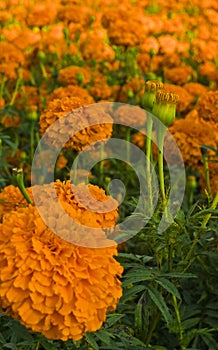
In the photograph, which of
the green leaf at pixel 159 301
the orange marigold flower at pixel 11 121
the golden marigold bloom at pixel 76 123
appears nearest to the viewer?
the green leaf at pixel 159 301

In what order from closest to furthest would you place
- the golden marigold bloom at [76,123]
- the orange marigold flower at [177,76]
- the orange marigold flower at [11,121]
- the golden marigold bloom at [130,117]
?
the golden marigold bloom at [76,123], the golden marigold bloom at [130,117], the orange marigold flower at [11,121], the orange marigold flower at [177,76]

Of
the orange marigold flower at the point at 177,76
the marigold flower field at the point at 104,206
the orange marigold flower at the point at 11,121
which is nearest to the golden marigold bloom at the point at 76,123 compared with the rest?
the marigold flower field at the point at 104,206

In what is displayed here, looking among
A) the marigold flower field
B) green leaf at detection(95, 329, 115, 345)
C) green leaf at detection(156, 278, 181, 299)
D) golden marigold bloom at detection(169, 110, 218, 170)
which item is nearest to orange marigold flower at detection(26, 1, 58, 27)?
the marigold flower field

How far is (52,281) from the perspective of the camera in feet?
3.34

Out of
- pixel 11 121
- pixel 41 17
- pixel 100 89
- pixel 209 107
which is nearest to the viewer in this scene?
pixel 209 107

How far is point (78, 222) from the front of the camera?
42.3 inches

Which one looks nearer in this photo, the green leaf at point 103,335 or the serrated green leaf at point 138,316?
the green leaf at point 103,335

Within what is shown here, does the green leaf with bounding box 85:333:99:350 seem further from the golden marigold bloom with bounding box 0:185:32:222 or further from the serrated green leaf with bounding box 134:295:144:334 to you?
the golden marigold bloom with bounding box 0:185:32:222

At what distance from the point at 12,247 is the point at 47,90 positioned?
1940 millimetres

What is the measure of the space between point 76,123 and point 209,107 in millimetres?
453

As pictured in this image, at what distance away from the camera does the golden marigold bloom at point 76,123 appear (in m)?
1.66

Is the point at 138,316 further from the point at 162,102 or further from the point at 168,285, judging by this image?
the point at 162,102

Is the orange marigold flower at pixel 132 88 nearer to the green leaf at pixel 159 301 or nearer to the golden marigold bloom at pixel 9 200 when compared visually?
the golden marigold bloom at pixel 9 200

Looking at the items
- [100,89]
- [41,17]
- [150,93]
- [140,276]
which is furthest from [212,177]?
[41,17]
